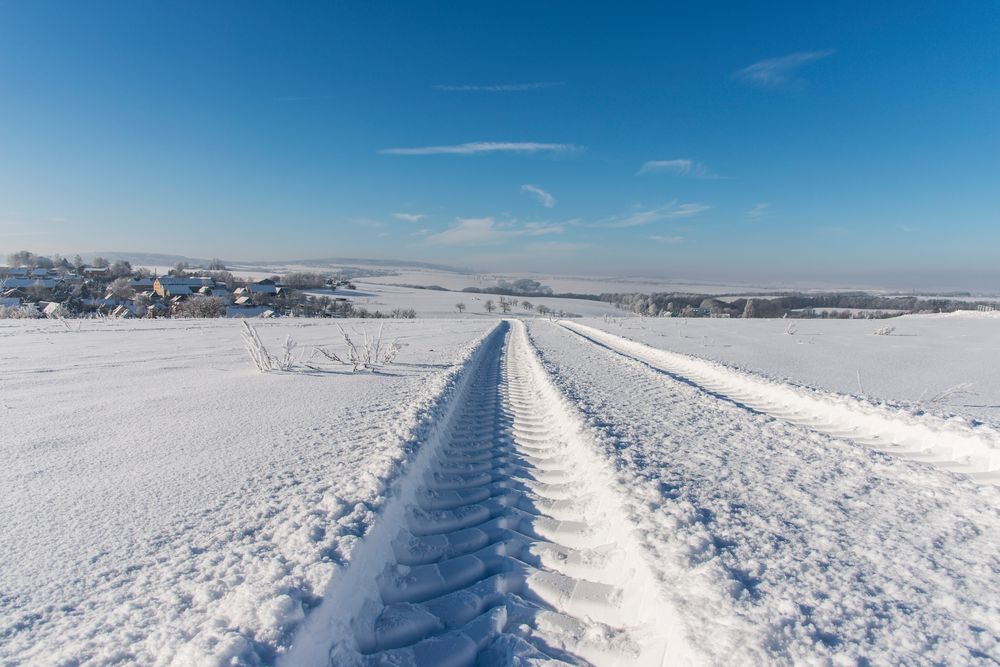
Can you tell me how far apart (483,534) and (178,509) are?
1777 mm

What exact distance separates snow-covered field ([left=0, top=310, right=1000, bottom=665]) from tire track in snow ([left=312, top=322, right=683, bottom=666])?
0.6 inches

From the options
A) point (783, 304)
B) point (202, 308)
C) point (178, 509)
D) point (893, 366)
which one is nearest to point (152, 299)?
point (202, 308)

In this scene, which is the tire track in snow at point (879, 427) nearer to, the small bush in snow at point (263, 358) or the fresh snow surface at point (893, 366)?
the fresh snow surface at point (893, 366)

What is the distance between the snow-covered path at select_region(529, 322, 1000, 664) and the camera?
179 cm

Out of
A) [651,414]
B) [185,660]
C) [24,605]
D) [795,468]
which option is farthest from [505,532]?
[651,414]

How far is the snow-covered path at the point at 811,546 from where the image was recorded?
179 cm

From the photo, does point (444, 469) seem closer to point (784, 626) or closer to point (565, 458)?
point (565, 458)

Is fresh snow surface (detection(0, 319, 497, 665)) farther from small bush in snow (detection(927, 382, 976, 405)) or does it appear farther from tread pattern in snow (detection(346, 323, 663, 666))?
small bush in snow (detection(927, 382, 976, 405))

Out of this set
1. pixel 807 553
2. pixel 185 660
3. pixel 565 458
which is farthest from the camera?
pixel 565 458

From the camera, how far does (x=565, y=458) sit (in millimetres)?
4273

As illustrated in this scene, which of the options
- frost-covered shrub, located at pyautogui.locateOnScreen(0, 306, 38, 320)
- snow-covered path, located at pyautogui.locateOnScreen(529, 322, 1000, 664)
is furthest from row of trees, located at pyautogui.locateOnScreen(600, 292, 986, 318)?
snow-covered path, located at pyautogui.locateOnScreen(529, 322, 1000, 664)

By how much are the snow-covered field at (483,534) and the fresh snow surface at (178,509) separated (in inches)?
0.6

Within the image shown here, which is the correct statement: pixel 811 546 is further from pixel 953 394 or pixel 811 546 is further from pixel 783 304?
pixel 783 304

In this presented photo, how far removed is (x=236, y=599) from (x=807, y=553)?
8.84ft
